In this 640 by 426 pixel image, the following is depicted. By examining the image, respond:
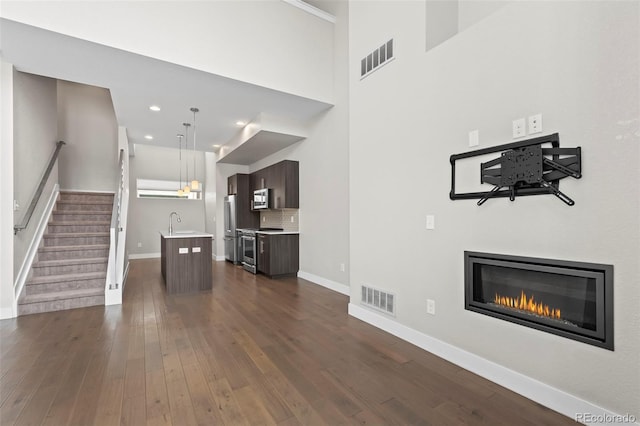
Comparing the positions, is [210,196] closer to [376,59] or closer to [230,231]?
[230,231]

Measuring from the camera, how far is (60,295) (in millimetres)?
3881

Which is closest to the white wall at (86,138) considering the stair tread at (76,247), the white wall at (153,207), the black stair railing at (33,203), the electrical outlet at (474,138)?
the black stair railing at (33,203)

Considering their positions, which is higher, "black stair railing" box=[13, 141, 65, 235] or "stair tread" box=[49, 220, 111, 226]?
"black stair railing" box=[13, 141, 65, 235]

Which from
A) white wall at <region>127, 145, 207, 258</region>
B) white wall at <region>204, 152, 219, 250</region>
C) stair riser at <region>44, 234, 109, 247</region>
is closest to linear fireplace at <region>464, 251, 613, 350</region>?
stair riser at <region>44, 234, 109, 247</region>

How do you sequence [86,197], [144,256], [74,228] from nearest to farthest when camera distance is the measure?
[74,228] → [86,197] → [144,256]

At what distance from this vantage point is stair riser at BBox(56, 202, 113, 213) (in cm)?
534

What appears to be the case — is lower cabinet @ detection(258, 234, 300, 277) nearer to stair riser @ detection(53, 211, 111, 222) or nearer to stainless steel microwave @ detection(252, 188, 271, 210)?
stainless steel microwave @ detection(252, 188, 271, 210)

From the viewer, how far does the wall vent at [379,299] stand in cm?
304

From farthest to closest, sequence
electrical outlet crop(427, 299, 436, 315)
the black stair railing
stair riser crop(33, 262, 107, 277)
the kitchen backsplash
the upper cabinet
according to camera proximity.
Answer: the kitchen backsplash
the upper cabinet
stair riser crop(33, 262, 107, 277)
the black stair railing
electrical outlet crop(427, 299, 436, 315)

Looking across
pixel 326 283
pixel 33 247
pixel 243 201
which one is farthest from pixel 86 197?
pixel 326 283

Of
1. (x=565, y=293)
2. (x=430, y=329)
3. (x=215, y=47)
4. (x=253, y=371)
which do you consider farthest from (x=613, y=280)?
(x=215, y=47)

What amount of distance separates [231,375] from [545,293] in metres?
2.34

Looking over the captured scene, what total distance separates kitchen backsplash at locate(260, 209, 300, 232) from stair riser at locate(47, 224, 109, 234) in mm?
3255

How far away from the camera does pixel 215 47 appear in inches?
143
